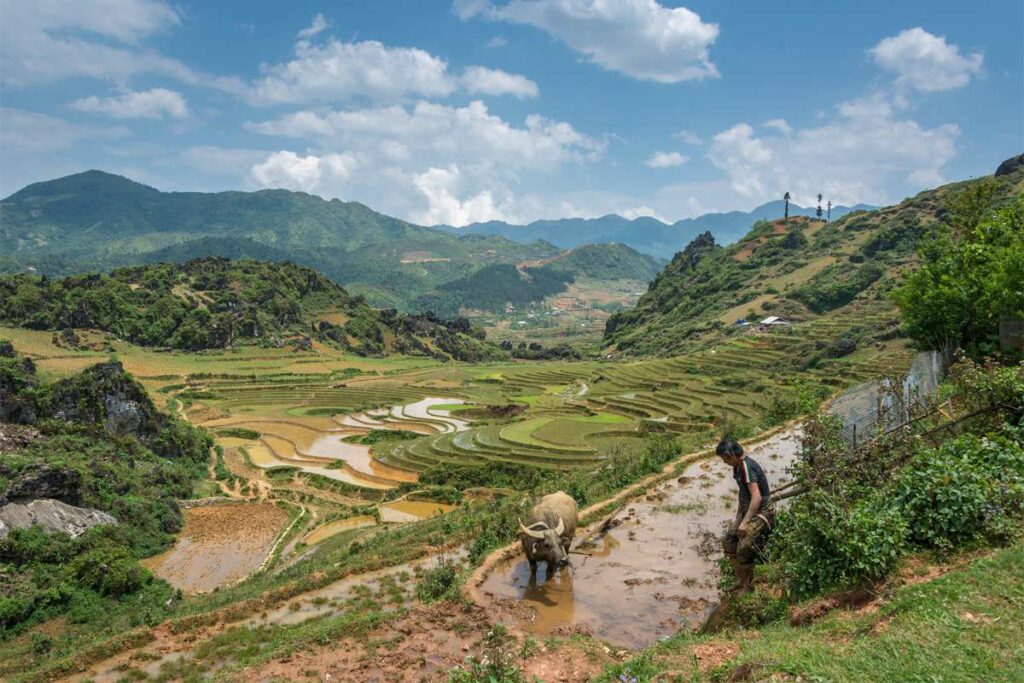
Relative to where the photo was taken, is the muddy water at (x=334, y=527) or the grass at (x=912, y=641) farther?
the muddy water at (x=334, y=527)

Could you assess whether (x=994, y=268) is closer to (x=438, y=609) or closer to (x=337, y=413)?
(x=438, y=609)

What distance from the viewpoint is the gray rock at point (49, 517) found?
19906 millimetres

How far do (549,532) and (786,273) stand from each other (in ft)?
389

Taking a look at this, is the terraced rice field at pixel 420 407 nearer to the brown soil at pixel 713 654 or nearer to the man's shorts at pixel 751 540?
the man's shorts at pixel 751 540

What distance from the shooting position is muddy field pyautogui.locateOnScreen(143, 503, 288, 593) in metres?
22.0

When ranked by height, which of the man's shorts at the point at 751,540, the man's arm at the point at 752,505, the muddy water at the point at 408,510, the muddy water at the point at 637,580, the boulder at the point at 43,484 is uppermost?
the man's arm at the point at 752,505

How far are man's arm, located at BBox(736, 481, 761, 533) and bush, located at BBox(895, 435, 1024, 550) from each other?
1.81 m

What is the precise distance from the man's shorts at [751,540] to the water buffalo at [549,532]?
171 inches

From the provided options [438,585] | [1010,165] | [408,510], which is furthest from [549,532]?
[1010,165]

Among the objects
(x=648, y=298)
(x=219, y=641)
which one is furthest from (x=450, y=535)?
(x=648, y=298)

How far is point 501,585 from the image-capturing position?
41.8 ft

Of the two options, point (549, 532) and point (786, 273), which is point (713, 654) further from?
point (786, 273)

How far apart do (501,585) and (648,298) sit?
486ft

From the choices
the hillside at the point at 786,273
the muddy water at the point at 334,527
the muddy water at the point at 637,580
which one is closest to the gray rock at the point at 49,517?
the muddy water at the point at 334,527
